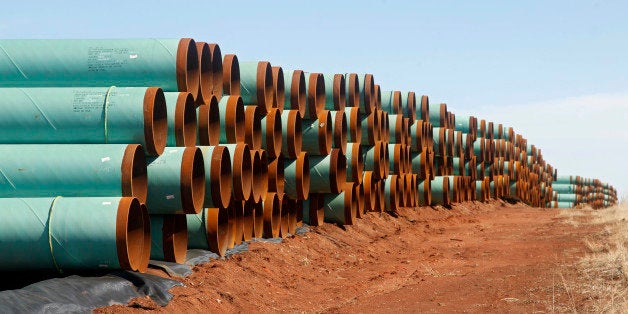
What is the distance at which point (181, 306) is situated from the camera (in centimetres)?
873

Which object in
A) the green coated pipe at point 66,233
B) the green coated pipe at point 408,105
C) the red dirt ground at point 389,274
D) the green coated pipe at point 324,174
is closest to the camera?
the green coated pipe at point 66,233

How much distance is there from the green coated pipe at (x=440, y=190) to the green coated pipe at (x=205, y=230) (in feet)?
55.7

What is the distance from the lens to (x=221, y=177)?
462 inches

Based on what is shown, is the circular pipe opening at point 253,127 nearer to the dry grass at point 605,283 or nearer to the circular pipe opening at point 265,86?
the circular pipe opening at point 265,86

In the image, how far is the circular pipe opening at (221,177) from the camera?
11156mm

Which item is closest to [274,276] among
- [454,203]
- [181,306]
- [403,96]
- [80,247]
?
[181,306]

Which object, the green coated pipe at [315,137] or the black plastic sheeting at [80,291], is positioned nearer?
the black plastic sheeting at [80,291]

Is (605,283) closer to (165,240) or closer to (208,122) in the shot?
(165,240)

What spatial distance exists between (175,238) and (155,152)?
1536 mm

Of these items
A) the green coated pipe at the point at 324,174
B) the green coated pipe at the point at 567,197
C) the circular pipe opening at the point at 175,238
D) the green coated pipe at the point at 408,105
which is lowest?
the green coated pipe at the point at 567,197

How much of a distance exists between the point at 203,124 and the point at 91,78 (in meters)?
1.87

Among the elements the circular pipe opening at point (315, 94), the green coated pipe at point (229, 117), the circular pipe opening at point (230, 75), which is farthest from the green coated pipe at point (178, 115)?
the circular pipe opening at point (315, 94)

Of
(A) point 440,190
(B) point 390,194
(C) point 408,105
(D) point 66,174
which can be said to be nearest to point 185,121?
(D) point 66,174

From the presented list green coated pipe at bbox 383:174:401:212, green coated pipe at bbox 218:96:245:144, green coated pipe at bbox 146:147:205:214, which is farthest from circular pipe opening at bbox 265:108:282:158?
green coated pipe at bbox 383:174:401:212
